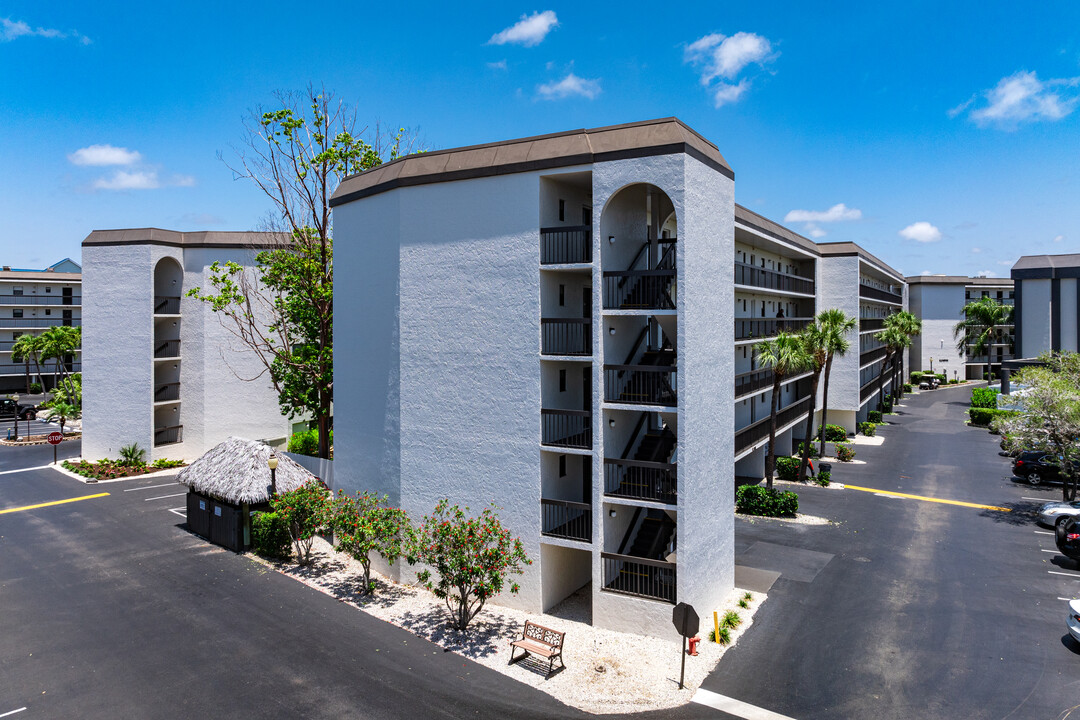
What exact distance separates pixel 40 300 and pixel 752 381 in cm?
7363

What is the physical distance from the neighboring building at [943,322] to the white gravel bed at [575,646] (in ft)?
249

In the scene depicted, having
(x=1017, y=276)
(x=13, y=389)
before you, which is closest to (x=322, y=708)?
(x=1017, y=276)

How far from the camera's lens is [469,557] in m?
17.1

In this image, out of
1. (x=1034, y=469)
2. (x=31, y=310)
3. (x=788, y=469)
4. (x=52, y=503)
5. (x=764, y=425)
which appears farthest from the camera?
(x=31, y=310)

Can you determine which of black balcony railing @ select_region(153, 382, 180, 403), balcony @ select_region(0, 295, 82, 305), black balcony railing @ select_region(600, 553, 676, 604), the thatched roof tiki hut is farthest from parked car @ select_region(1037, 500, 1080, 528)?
balcony @ select_region(0, 295, 82, 305)

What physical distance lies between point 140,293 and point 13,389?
4944cm

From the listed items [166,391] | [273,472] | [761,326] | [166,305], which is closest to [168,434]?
[166,391]

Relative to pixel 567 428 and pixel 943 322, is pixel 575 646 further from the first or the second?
pixel 943 322

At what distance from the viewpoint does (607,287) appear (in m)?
18.1

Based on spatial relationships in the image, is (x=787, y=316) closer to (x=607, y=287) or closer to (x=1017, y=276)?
(x=607, y=287)

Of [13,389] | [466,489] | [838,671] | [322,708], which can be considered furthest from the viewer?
[13,389]

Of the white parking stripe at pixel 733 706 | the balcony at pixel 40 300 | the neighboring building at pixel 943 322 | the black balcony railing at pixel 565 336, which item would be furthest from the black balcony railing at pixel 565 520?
the neighboring building at pixel 943 322

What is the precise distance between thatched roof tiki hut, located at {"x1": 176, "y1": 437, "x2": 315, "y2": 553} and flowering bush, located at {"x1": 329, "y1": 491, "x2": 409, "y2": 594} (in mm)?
4980

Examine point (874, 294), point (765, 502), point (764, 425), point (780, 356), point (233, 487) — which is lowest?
point (765, 502)
